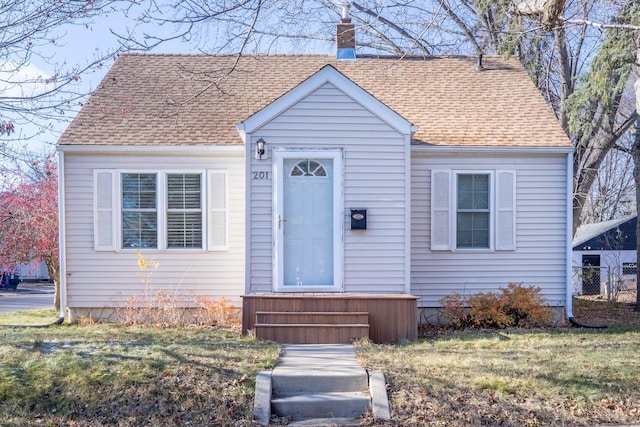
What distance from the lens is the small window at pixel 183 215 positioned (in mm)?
10648

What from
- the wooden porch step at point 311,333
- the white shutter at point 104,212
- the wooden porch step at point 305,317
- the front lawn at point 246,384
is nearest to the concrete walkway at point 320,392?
the front lawn at point 246,384

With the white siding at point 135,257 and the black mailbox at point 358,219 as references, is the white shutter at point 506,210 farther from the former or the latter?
the white siding at point 135,257

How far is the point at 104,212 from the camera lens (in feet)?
34.4

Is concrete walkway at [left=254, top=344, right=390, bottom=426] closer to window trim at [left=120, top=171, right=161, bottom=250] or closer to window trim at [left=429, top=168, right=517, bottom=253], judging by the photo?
window trim at [left=429, top=168, right=517, bottom=253]

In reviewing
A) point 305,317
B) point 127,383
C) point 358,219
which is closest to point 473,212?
point 358,219

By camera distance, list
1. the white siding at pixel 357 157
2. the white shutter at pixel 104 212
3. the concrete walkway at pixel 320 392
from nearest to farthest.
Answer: the concrete walkway at pixel 320 392
the white siding at pixel 357 157
the white shutter at pixel 104 212

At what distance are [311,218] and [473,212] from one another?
3.25m

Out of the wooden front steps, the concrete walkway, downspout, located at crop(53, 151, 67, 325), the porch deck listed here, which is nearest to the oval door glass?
the porch deck

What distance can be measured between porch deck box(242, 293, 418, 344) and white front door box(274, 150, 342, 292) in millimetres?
469

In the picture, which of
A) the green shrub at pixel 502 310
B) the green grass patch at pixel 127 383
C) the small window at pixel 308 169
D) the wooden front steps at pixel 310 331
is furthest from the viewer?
the green shrub at pixel 502 310

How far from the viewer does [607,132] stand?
51.1 feet

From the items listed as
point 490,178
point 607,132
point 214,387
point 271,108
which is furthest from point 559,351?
point 607,132

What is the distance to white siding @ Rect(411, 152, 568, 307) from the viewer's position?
35.8 feet

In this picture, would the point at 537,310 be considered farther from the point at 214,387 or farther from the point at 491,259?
the point at 214,387
